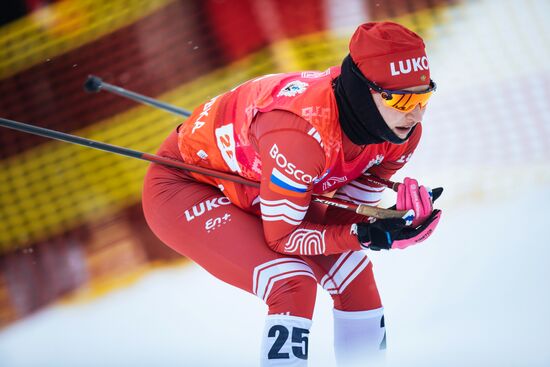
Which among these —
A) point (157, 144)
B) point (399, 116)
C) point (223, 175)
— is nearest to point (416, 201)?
point (399, 116)

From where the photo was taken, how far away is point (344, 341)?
3.03 metres

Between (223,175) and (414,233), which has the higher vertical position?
(223,175)

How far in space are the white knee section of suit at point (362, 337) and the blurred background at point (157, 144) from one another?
0.32 metres

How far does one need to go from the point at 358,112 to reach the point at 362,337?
94cm

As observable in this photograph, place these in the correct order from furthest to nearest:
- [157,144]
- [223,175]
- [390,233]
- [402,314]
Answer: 1. [157,144]
2. [402,314]
3. [223,175]
4. [390,233]

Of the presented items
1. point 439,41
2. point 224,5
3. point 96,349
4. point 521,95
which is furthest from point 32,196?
point 521,95

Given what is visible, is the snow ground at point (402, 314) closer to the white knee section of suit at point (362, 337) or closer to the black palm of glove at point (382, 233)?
the white knee section of suit at point (362, 337)

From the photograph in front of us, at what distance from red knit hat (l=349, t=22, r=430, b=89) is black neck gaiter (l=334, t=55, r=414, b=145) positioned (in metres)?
0.05

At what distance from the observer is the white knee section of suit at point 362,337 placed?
2990 mm

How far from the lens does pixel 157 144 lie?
17.3ft

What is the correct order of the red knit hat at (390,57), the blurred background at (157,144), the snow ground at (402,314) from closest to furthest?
the red knit hat at (390,57) < the snow ground at (402,314) < the blurred background at (157,144)

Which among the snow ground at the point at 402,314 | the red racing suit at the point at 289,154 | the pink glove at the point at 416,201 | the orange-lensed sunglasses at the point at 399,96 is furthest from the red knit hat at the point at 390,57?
the snow ground at the point at 402,314

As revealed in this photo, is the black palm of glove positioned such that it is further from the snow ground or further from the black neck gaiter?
the snow ground

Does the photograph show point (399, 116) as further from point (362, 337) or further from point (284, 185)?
point (362, 337)
